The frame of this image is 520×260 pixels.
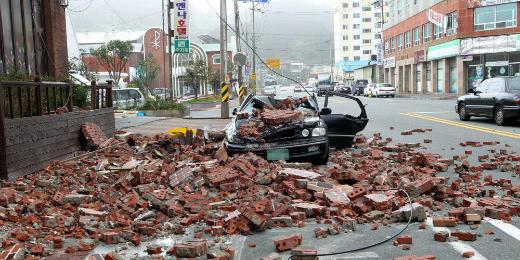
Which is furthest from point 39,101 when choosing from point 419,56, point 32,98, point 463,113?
point 419,56

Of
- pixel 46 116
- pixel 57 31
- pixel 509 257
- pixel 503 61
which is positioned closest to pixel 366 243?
pixel 509 257

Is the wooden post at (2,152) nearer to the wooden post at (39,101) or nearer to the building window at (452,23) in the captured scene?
the wooden post at (39,101)

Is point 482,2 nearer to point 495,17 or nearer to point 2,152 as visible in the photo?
point 495,17

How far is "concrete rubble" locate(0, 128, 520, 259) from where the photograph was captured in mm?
5289

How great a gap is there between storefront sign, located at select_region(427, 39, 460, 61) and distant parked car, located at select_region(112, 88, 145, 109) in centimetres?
2822

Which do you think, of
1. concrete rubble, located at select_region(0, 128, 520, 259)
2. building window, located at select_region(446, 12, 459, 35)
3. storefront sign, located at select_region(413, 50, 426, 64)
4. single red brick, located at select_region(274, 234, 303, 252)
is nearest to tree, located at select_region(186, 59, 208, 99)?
storefront sign, located at select_region(413, 50, 426, 64)

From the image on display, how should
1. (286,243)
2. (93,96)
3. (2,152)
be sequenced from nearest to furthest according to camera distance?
(286,243) → (2,152) → (93,96)

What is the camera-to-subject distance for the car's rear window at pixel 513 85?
1708 cm

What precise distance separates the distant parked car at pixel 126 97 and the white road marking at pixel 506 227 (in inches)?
1039

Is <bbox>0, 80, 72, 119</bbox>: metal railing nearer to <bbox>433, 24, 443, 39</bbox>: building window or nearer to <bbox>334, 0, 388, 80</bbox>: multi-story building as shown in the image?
<bbox>433, 24, 443, 39</bbox>: building window

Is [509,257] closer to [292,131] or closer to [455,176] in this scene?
[455,176]

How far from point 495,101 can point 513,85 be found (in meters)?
0.73

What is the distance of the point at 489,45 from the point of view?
43469 millimetres

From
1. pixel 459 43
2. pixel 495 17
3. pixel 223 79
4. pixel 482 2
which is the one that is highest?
pixel 482 2
